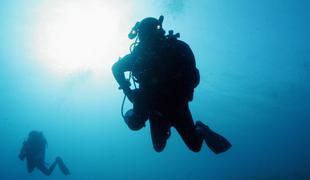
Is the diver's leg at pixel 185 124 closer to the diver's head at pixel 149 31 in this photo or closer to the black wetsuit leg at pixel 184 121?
the black wetsuit leg at pixel 184 121

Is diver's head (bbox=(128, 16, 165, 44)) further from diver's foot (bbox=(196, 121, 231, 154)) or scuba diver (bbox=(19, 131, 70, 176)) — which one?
scuba diver (bbox=(19, 131, 70, 176))

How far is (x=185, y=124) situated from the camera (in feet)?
17.2

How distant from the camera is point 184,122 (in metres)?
5.23

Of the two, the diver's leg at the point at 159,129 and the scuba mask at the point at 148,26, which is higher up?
the scuba mask at the point at 148,26

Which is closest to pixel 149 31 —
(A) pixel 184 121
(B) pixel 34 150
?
(A) pixel 184 121

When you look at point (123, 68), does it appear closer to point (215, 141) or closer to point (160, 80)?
point (160, 80)

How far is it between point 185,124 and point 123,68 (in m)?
1.63

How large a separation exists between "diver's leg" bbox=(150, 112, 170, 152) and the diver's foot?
2.74ft

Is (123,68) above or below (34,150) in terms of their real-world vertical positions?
below

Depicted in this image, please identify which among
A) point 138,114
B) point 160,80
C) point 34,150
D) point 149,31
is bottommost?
point 138,114

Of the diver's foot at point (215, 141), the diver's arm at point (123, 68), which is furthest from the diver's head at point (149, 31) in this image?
the diver's foot at point (215, 141)

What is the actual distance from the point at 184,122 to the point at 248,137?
409ft

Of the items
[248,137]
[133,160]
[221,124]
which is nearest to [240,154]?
[248,137]

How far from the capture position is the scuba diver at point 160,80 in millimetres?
4656
